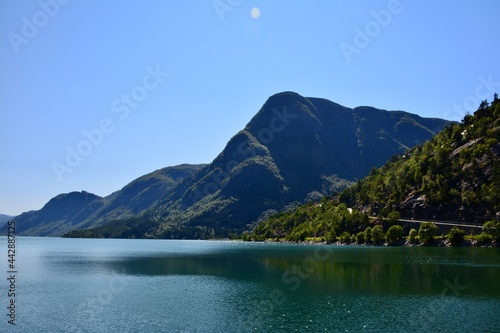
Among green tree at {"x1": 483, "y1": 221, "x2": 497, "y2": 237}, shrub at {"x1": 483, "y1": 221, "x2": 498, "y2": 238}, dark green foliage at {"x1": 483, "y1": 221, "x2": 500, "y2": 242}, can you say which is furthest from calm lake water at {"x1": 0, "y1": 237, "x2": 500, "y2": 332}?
green tree at {"x1": 483, "y1": 221, "x2": 497, "y2": 237}

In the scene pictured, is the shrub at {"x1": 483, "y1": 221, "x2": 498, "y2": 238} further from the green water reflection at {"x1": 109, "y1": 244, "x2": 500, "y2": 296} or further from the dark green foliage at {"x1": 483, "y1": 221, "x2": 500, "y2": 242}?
the green water reflection at {"x1": 109, "y1": 244, "x2": 500, "y2": 296}

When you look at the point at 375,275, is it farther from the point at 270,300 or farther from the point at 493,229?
the point at 493,229

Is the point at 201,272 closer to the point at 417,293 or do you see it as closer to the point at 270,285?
the point at 270,285

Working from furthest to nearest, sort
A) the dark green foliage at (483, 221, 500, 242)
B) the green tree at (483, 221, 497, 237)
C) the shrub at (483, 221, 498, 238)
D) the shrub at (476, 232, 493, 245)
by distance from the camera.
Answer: the green tree at (483, 221, 497, 237) → the shrub at (476, 232, 493, 245) → the shrub at (483, 221, 498, 238) → the dark green foliage at (483, 221, 500, 242)

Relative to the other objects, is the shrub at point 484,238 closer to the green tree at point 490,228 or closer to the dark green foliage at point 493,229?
the dark green foliage at point 493,229

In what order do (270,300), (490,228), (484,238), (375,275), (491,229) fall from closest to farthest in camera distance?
(270,300) < (375,275) < (484,238) < (491,229) < (490,228)

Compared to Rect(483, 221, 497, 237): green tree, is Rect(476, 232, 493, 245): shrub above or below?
below

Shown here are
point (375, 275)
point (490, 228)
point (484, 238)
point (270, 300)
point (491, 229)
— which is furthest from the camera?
point (490, 228)

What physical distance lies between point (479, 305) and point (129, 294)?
207 feet

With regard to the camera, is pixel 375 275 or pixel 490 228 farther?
pixel 490 228

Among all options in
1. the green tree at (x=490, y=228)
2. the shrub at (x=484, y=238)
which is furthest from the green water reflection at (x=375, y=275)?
the green tree at (x=490, y=228)

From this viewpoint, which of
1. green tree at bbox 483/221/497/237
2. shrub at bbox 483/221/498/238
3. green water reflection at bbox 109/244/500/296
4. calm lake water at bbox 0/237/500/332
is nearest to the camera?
calm lake water at bbox 0/237/500/332

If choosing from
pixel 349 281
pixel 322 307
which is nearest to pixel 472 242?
pixel 349 281

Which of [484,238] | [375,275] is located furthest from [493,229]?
[375,275]
